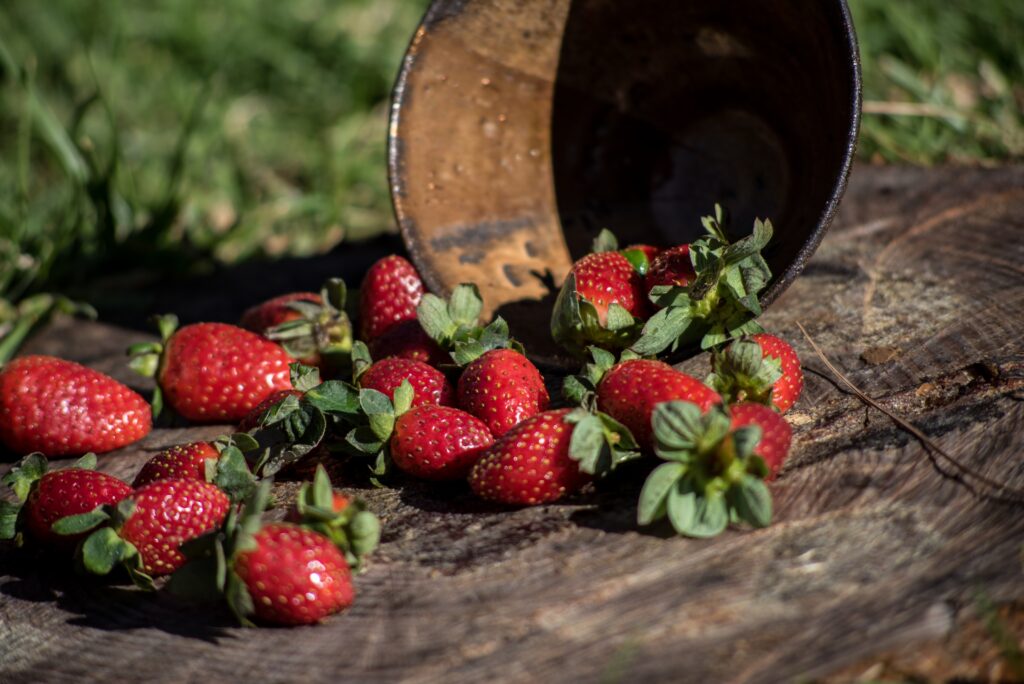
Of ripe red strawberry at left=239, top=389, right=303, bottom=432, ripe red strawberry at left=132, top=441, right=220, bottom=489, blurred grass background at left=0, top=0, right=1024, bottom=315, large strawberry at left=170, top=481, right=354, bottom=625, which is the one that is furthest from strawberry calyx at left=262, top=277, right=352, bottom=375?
blurred grass background at left=0, top=0, right=1024, bottom=315

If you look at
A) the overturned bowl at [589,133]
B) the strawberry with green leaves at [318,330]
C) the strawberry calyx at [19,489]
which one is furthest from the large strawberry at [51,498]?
the overturned bowl at [589,133]

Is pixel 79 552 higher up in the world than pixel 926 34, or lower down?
lower down

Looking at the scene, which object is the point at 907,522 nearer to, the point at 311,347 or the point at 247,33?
the point at 311,347

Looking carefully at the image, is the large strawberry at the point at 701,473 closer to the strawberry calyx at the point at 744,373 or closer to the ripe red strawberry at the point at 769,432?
the ripe red strawberry at the point at 769,432

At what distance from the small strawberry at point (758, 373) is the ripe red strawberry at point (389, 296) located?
1.95ft

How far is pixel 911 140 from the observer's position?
251cm

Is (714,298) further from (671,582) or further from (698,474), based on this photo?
(671,582)

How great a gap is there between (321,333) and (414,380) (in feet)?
1.12

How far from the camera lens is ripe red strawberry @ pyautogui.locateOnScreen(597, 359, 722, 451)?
4.07ft

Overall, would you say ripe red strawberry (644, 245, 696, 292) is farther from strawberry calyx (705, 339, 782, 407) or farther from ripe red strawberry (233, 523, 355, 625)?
ripe red strawberry (233, 523, 355, 625)

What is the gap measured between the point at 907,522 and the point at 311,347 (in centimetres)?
99

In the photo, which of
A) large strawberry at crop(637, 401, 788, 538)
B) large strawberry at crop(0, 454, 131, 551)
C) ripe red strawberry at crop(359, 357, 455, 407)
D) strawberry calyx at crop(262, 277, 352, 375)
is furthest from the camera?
strawberry calyx at crop(262, 277, 352, 375)

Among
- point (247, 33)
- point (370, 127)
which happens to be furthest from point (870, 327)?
point (247, 33)

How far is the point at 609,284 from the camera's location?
151cm
